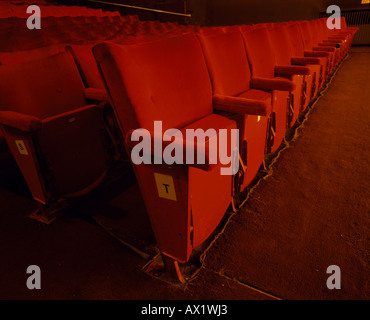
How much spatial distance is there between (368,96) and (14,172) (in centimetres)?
227

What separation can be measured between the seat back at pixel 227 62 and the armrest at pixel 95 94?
0.39m

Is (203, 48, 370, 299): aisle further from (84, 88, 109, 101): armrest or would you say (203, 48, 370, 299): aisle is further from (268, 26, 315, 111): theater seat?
(84, 88, 109, 101): armrest

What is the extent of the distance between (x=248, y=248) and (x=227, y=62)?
52 centimetres

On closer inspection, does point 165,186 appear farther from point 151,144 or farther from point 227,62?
point 227,62

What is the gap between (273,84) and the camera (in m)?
0.85

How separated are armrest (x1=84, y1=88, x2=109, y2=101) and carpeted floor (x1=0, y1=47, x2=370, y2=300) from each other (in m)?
0.35

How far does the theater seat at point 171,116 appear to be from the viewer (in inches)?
17.8

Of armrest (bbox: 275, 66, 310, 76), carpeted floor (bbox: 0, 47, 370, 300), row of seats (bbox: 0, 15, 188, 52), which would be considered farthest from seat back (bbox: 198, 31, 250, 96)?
row of seats (bbox: 0, 15, 188, 52)

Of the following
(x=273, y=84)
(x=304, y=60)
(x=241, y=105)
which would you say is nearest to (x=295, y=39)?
(x=304, y=60)

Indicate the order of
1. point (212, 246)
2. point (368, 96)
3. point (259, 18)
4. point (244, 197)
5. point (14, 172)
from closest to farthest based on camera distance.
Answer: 1. point (212, 246)
2. point (244, 197)
3. point (14, 172)
4. point (368, 96)
5. point (259, 18)

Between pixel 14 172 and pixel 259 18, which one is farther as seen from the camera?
pixel 259 18
